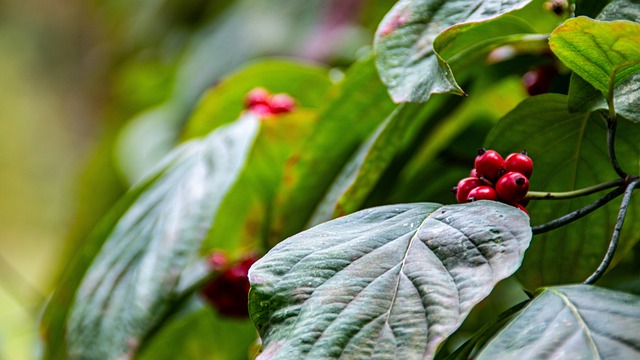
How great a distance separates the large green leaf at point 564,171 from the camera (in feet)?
1.73

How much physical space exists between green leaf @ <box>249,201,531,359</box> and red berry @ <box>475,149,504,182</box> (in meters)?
0.05

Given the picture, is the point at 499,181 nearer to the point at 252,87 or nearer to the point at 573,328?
the point at 573,328

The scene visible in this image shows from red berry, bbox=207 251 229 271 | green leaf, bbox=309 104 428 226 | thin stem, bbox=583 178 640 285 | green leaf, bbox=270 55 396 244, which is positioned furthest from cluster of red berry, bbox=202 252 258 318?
thin stem, bbox=583 178 640 285

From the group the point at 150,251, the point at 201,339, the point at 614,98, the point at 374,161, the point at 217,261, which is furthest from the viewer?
the point at 201,339

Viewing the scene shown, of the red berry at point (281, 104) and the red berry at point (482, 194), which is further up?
the red berry at point (482, 194)

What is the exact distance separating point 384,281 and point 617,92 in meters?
0.20

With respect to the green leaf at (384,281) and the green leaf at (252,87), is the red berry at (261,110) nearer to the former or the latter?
the green leaf at (252,87)

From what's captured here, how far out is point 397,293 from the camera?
0.38 meters

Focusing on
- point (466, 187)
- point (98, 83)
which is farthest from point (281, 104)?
point (98, 83)

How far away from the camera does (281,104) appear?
2.87 feet

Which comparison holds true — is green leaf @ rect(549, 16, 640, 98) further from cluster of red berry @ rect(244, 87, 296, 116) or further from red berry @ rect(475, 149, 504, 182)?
cluster of red berry @ rect(244, 87, 296, 116)

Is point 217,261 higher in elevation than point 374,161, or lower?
lower

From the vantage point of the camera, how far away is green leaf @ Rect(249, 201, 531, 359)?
1.19 feet

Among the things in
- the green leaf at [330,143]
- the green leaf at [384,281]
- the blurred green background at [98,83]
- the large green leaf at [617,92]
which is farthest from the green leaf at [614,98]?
the blurred green background at [98,83]
